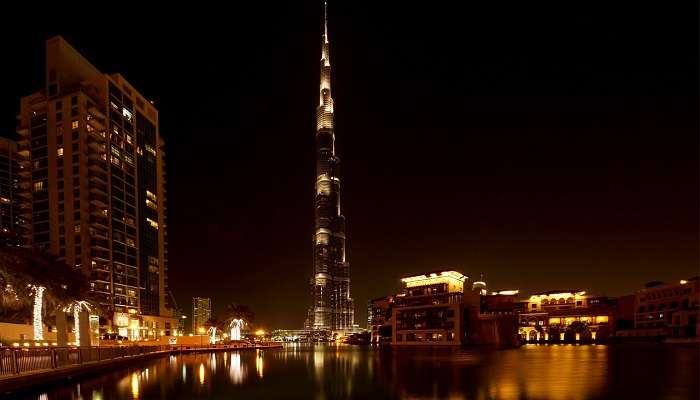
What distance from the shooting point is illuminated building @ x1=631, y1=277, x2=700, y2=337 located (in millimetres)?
97188

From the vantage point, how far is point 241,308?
110 metres

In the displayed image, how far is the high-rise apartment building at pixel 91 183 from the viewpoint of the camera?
98.4 metres

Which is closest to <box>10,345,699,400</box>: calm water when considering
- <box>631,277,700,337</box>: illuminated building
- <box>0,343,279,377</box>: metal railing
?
<box>0,343,279,377</box>: metal railing

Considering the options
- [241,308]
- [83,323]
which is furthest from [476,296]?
[83,323]

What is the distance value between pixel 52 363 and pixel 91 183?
79.1 m

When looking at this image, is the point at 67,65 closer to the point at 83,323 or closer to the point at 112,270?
the point at 112,270

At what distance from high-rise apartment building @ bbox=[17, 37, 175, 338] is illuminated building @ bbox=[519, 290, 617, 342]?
9146 cm

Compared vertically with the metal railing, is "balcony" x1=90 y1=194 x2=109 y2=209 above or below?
above

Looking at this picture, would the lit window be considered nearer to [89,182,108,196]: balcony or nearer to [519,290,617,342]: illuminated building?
[89,182,108,196]: balcony

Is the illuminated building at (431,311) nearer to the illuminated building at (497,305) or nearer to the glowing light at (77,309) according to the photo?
the illuminated building at (497,305)

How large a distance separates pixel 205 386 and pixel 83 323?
73.9ft

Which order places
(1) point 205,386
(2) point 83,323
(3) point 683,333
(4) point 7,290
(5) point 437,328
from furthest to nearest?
1. (5) point 437,328
2. (3) point 683,333
3. (2) point 83,323
4. (4) point 7,290
5. (1) point 205,386

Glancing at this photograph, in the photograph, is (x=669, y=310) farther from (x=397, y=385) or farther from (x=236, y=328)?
(x=397, y=385)

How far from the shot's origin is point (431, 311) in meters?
119
